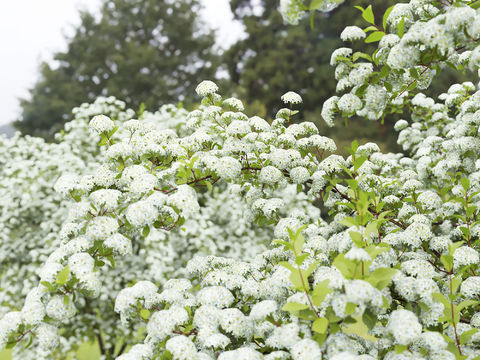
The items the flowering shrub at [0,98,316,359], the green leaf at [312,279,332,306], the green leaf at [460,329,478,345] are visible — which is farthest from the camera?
the flowering shrub at [0,98,316,359]

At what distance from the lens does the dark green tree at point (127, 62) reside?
1902 centimetres

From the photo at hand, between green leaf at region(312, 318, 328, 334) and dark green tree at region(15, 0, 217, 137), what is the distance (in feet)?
56.4

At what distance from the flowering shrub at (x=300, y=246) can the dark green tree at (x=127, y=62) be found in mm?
16046

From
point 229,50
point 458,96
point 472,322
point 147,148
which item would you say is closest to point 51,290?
point 147,148

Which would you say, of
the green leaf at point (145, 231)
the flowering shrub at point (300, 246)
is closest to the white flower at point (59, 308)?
the flowering shrub at point (300, 246)

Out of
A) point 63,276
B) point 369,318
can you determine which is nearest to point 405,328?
point 369,318

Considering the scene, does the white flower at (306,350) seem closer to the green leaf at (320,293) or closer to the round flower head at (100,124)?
the green leaf at (320,293)

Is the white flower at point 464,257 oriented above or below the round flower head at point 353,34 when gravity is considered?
below

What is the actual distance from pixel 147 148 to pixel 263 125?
937mm

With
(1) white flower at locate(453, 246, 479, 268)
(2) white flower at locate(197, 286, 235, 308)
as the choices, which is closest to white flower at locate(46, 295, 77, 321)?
(2) white flower at locate(197, 286, 235, 308)

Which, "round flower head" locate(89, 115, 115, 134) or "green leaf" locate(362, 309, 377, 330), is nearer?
"green leaf" locate(362, 309, 377, 330)

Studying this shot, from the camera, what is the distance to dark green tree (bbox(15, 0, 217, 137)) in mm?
19016

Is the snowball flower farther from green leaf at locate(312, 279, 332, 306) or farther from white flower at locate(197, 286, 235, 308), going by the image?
white flower at locate(197, 286, 235, 308)

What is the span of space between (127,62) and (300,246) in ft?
63.3
